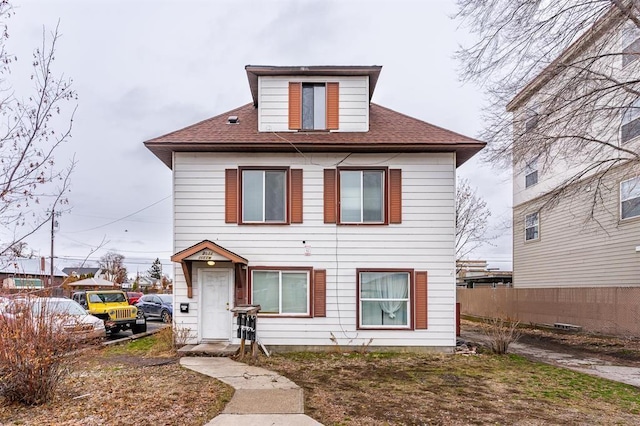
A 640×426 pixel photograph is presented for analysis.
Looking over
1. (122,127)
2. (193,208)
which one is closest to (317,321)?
(193,208)

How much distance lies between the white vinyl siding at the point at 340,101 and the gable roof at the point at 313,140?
325 millimetres

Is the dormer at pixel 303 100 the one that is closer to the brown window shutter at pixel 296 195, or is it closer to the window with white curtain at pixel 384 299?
the brown window shutter at pixel 296 195

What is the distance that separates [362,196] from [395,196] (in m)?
0.91

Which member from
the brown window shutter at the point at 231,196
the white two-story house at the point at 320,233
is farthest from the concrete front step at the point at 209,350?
the brown window shutter at the point at 231,196

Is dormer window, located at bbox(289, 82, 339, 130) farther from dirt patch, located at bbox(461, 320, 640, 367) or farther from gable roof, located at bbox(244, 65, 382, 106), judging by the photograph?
dirt patch, located at bbox(461, 320, 640, 367)

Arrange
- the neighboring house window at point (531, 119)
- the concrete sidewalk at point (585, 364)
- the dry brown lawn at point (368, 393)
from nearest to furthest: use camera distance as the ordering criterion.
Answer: the dry brown lawn at point (368, 393) → the concrete sidewalk at point (585, 364) → the neighboring house window at point (531, 119)

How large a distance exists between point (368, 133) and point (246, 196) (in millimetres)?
3903

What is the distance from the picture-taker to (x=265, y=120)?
12.7 meters

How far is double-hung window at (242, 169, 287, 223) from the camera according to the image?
480 inches

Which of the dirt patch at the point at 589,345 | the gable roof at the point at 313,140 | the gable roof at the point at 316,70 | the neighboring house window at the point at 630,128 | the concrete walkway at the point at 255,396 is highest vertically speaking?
the gable roof at the point at 316,70

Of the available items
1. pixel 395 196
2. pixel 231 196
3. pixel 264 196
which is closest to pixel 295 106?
pixel 264 196

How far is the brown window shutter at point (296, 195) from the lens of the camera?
12.1 meters

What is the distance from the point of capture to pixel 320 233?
12.1 m

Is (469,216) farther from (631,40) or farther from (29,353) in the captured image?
(29,353)
